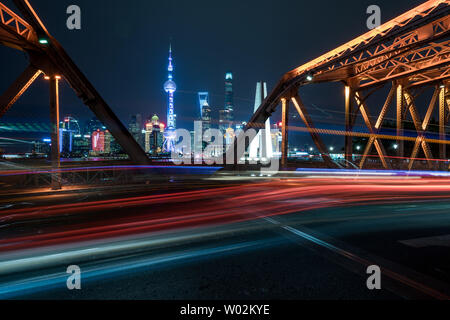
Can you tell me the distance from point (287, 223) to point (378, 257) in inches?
101

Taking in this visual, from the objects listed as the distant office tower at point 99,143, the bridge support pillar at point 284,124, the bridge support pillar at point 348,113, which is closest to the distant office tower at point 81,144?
the distant office tower at point 99,143

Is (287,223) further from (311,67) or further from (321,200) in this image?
(311,67)

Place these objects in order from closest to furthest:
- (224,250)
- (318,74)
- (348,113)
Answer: (224,250) → (318,74) → (348,113)

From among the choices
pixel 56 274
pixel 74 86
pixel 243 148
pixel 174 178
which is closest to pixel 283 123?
pixel 243 148

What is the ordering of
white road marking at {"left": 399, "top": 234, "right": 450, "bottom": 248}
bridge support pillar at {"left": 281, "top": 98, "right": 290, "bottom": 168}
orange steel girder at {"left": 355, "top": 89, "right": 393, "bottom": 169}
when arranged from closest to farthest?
1. white road marking at {"left": 399, "top": 234, "right": 450, "bottom": 248}
2. bridge support pillar at {"left": 281, "top": 98, "right": 290, "bottom": 168}
3. orange steel girder at {"left": 355, "top": 89, "right": 393, "bottom": 169}

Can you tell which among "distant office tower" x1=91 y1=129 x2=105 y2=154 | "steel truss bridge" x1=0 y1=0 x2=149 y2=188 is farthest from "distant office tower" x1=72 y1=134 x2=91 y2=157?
"steel truss bridge" x1=0 y1=0 x2=149 y2=188

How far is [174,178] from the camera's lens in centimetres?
1823

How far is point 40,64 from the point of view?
1199cm

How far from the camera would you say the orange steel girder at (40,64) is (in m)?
10.5

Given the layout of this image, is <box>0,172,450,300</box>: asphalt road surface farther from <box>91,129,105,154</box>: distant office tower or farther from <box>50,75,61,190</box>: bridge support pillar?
<box>91,129,105,154</box>: distant office tower

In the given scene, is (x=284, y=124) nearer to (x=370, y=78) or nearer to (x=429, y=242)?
(x=370, y=78)

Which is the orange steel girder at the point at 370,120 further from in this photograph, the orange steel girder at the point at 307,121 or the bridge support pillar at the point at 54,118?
the bridge support pillar at the point at 54,118

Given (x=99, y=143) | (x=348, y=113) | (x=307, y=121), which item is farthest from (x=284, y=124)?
(x=99, y=143)

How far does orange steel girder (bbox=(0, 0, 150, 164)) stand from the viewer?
10496mm
